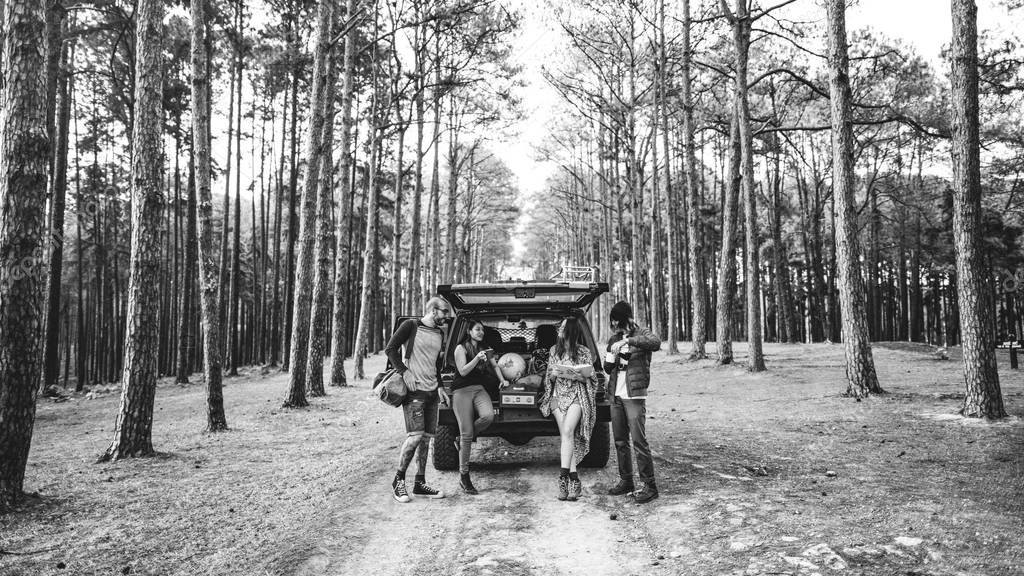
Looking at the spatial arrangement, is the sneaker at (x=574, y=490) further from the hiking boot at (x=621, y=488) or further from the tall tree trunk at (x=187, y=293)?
the tall tree trunk at (x=187, y=293)

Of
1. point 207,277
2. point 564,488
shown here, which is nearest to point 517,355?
point 564,488

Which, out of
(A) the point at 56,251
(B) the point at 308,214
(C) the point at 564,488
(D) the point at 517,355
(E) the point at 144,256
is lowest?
(C) the point at 564,488

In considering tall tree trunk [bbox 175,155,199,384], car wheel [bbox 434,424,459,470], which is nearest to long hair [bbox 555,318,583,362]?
car wheel [bbox 434,424,459,470]

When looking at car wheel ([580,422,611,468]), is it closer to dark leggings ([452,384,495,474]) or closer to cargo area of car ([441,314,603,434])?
cargo area of car ([441,314,603,434])

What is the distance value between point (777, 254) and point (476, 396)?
27.5 metres

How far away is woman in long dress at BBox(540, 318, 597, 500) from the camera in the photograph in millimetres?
5625

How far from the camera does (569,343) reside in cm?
575

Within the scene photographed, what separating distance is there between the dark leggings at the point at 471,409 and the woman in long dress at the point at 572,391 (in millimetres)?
568

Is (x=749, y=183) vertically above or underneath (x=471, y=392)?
above

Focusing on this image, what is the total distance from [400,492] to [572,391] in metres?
1.87

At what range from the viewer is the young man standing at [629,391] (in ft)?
17.5

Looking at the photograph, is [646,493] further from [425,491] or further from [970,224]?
[970,224]

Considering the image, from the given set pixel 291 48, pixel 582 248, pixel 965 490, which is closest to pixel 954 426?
pixel 965 490

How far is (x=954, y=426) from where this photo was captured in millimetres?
7609
